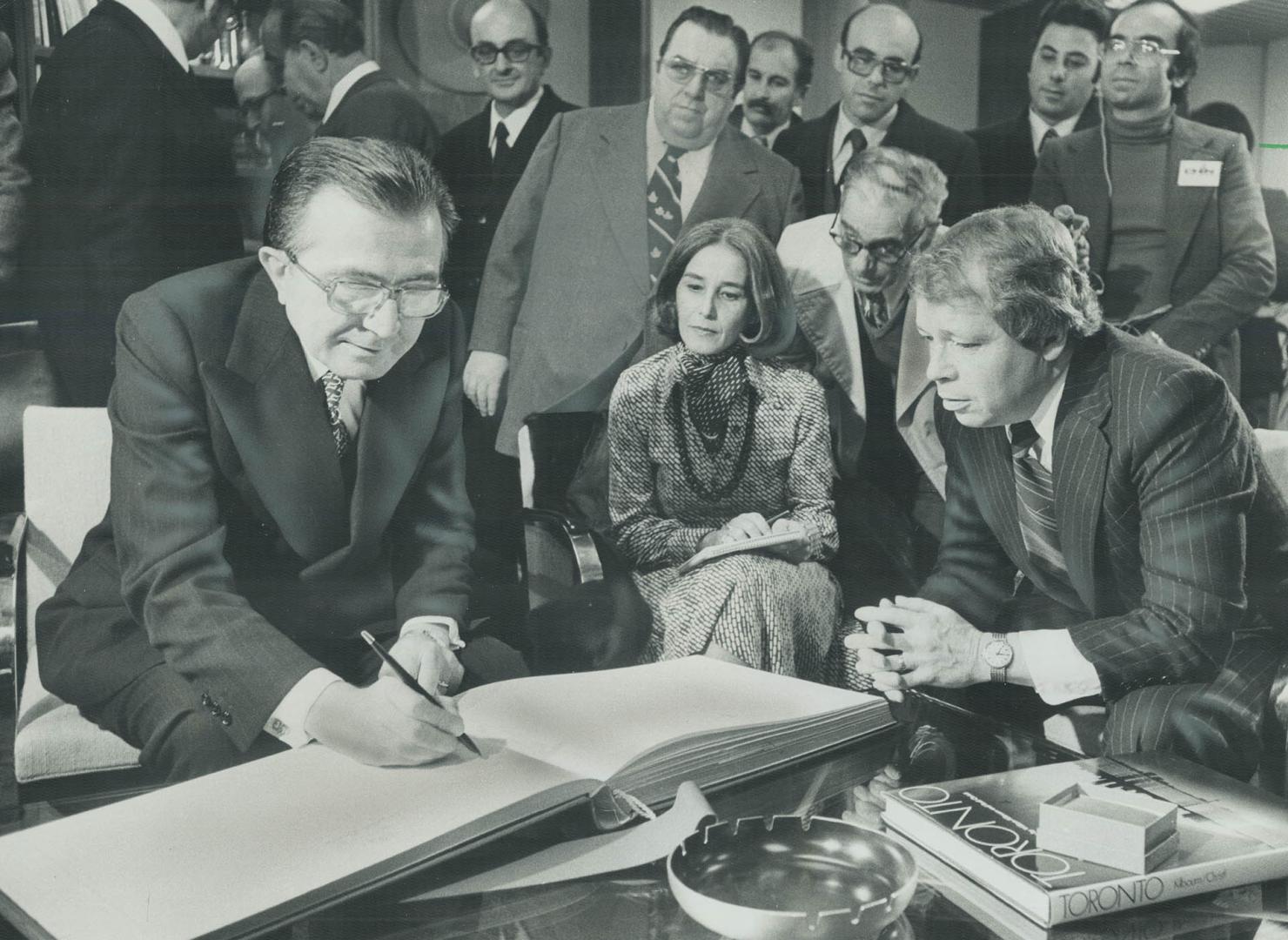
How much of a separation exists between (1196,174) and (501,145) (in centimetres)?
135

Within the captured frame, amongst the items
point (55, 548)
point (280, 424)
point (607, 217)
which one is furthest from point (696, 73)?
point (55, 548)

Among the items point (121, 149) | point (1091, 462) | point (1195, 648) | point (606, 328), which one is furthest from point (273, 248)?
point (1195, 648)

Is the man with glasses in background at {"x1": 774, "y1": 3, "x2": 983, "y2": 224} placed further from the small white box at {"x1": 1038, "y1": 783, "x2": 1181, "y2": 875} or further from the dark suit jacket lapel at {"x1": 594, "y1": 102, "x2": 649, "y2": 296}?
the small white box at {"x1": 1038, "y1": 783, "x2": 1181, "y2": 875}

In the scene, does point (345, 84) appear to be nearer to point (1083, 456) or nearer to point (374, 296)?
point (374, 296)

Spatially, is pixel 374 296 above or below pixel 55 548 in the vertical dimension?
above

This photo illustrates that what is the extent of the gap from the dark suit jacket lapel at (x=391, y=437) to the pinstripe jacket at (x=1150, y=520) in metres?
0.97

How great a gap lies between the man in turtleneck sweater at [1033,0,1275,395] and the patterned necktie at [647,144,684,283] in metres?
0.73

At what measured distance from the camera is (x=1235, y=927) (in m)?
1.15

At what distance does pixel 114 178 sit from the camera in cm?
170

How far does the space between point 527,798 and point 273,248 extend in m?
0.94

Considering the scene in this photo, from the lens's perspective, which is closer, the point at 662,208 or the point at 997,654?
the point at 662,208

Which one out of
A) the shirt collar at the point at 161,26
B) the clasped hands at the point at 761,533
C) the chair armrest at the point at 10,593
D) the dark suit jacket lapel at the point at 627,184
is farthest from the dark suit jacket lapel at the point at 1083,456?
the chair armrest at the point at 10,593

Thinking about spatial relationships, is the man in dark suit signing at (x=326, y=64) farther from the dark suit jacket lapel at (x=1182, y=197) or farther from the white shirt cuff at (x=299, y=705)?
the dark suit jacket lapel at (x=1182, y=197)

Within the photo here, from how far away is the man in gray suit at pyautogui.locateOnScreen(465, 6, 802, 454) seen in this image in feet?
6.31
